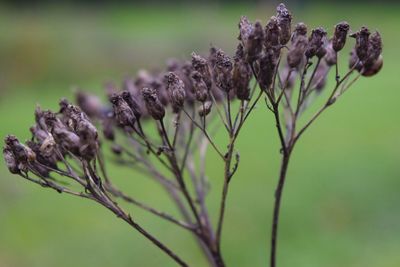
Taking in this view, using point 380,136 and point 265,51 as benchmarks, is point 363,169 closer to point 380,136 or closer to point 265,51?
point 380,136

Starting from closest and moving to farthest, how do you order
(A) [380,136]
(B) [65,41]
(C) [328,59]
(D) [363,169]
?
(C) [328,59]
(D) [363,169]
(A) [380,136]
(B) [65,41]

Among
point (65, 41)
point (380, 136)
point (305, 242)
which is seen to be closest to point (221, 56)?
point (305, 242)

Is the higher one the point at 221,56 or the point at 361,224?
the point at 221,56

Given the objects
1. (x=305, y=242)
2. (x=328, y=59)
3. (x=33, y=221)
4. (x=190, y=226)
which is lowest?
(x=33, y=221)

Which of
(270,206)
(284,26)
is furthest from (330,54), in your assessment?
(270,206)

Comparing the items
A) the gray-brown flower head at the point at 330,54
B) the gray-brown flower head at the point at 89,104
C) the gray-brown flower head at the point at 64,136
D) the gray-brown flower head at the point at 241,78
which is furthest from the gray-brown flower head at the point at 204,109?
the gray-brown flower head at the point at 89,104

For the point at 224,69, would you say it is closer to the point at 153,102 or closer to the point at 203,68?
the point at 203,68

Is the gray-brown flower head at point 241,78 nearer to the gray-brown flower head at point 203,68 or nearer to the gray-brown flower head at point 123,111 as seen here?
the gray-brown flower head at point 203,68
